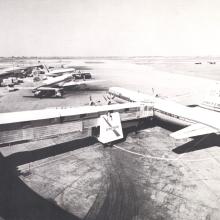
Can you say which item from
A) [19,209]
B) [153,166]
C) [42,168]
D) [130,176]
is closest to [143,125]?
[153,166]

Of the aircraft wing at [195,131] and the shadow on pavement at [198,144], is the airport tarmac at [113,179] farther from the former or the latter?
the aircraft wing at [195,131]

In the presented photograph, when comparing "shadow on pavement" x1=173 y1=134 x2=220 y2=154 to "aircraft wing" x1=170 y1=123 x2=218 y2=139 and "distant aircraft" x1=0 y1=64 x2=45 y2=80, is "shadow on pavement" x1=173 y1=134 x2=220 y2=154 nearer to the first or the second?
"aircraft wing" x1=170 y1=123 x2=218 y2=139

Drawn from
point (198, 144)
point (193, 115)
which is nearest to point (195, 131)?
point (198, 144)

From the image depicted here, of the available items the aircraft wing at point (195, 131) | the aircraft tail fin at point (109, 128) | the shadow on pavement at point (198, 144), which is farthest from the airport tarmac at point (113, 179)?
the aircraft wing at point (195, 131)

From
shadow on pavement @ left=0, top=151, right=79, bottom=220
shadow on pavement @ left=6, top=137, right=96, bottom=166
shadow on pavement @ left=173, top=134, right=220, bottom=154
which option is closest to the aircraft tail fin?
shadow on pavement @ left=6, top=137, right=96, bottom=166

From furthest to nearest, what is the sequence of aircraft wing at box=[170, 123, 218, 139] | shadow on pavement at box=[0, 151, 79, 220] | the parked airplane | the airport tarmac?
the parked airplane, aircraft wing at box=[170, 123, 218, 139], the airport tarmac, shadow on pavement at box=[0, 151, 79, 220]

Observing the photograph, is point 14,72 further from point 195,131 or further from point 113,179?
point 113,179

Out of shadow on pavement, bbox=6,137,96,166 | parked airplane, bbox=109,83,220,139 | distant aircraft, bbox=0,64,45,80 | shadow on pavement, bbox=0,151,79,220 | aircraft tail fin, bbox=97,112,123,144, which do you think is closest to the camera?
shadow on pavement, bbox=0,151,79,220
